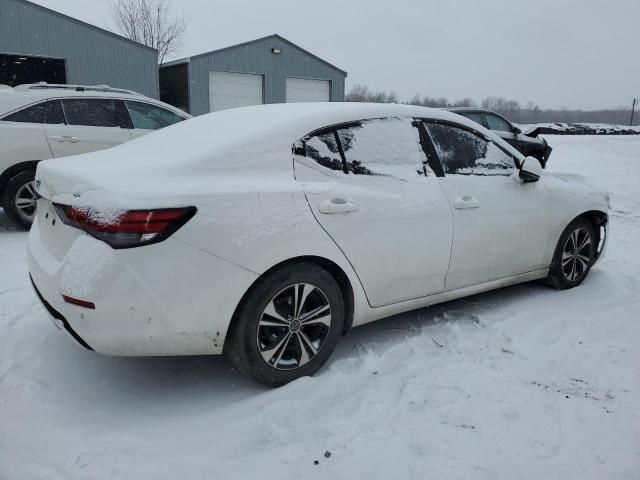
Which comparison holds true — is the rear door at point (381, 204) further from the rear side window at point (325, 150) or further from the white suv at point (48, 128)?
the white suv at point (48, 128)

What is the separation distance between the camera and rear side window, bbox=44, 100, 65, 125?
239 inches

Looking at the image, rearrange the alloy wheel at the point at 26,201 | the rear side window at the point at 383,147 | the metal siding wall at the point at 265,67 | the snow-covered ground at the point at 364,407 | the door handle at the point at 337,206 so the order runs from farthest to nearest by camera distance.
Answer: the metal siding wall at the point at 265,67 → the alloy wheel at the point at 26,201 → the rear side window at the point at 383,147 → the door handle at the point at 337,206 → the snow-covered ground at the point at 364,407

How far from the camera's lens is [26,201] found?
5934mm

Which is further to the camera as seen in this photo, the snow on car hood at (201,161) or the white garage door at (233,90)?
the white garage door at (233,90)

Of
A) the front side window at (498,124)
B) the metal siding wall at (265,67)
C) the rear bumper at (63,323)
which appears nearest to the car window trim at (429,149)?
the rear bumper at (63,323)

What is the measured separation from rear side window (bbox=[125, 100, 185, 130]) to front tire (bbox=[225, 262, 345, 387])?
5057mm

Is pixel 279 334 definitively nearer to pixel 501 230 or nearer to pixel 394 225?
pixel 394 225

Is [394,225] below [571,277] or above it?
above

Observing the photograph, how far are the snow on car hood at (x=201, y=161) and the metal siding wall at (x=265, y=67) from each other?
19.6m

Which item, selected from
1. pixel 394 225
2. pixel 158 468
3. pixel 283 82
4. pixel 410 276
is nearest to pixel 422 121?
pixel 394 225

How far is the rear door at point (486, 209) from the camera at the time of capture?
333 centimetres

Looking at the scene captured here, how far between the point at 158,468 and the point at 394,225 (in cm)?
175

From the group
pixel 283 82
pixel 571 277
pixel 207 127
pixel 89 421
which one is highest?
pixel 283 82

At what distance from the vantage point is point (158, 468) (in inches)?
83.8
